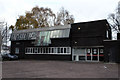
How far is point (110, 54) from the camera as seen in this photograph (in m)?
26.8

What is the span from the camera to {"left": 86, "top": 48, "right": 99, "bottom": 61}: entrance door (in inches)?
1149

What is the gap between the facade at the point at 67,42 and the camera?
2934cm

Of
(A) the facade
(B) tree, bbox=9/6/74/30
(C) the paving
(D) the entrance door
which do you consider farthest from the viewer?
(B) tree, bbox=9/6/74/30

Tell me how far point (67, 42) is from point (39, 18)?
61.5 ft

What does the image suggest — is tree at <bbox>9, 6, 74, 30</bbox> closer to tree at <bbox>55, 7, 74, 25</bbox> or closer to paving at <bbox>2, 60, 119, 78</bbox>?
tree at <bbox>55, 7, 74, 25</bbox>

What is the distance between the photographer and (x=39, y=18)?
48.1 meters

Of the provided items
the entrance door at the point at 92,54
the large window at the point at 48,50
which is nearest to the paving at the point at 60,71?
the entrance door at the point at 92,54

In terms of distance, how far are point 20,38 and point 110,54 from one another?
22234 mm

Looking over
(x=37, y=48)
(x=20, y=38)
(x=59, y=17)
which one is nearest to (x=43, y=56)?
(x=37, y=48)

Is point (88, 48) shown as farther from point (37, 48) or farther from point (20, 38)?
point (20, 38)

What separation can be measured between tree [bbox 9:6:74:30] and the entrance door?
2074cm

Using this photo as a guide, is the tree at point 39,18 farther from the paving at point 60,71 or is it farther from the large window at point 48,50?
the paving at point 60,71

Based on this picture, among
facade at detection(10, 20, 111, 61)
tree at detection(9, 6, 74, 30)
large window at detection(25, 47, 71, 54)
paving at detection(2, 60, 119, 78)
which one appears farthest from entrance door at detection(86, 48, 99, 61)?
tree at detection(9, 6, 74, 30)

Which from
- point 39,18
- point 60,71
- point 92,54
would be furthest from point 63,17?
point 60,71
